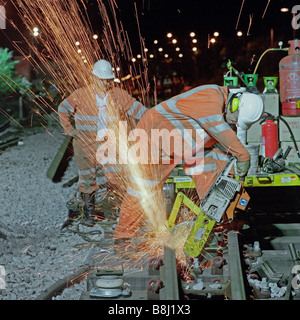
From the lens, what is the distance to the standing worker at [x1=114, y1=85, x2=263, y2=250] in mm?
4906

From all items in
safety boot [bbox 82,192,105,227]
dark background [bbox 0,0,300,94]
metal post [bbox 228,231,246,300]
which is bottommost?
metal post [bbox 228,231,246,300]

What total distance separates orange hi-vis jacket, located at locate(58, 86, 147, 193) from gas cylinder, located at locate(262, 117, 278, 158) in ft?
5.29

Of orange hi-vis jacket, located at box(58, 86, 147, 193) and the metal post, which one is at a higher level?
orange hi-vis jacket, located at box(58, 86, 147, 193)

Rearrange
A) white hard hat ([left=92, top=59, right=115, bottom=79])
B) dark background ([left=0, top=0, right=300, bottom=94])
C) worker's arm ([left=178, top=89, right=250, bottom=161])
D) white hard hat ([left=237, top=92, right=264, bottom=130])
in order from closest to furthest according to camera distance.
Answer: worker's arm ([left=178, top=89, right=250, bottom=161]), white hard hat ([left=237, top=92, right=264, bottom=130]), white hard hat ([left=92, top=59, right=115, bottom=79]), dark background ([left=0, top=0, right=300, bottom=94])

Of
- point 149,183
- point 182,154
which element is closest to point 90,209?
point 149,183

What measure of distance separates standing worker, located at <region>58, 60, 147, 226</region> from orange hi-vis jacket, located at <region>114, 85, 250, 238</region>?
4.69ft

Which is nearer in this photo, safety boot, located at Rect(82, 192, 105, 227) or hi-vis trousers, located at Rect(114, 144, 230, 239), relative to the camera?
hi-vis trousers, located at Rect(114, 144, 230, 239)

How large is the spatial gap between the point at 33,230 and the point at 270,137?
331 cm

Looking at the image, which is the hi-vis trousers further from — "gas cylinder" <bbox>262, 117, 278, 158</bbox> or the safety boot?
the safety boot

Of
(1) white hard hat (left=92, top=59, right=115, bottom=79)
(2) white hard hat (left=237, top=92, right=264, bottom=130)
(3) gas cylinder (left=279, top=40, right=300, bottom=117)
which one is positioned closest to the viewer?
(2) white hard hat (left=237, top=92, right=264, bottom=130)

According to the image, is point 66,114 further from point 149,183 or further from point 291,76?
point 291,76

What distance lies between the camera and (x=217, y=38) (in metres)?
20.1

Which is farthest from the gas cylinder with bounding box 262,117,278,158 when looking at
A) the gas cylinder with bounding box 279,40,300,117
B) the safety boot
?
the safety boot
